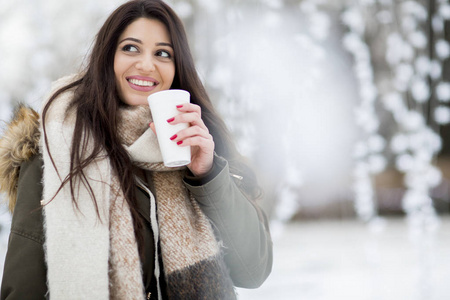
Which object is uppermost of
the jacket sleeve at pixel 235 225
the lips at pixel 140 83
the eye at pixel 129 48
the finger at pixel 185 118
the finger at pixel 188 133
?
the eye at pixel 129 48

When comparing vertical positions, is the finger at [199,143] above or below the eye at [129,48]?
→ below

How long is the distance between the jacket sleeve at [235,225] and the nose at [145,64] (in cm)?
30

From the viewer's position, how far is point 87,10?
2908 mm

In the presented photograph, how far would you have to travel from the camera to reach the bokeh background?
297 cm

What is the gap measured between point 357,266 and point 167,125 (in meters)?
3.24

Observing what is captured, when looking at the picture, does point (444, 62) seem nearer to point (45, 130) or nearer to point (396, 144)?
point (396, 144)

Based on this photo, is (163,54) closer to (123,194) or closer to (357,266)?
(123,194)

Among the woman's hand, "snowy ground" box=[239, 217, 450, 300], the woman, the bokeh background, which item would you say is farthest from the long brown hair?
"snowy ground" box=[239, 217, 450, 300]

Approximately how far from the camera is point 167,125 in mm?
936

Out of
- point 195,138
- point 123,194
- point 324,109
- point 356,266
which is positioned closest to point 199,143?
point 195,138

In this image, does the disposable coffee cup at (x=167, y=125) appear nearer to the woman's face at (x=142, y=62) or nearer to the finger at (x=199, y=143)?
the finger at (x=199, y=143)

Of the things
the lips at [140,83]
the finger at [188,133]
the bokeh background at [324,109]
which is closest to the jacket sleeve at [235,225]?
the finger at [188,133]

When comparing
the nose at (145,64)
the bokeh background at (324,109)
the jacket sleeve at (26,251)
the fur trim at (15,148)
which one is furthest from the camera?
the bokeh background at (324,109)

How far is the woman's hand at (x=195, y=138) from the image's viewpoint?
933mm
